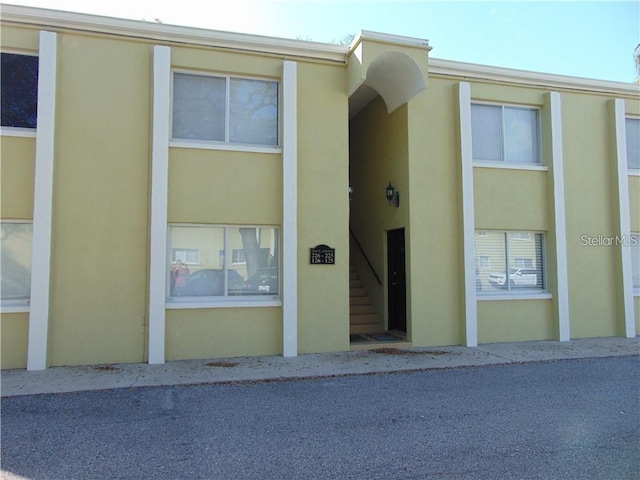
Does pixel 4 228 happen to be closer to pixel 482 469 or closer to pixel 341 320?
pixel 341 320

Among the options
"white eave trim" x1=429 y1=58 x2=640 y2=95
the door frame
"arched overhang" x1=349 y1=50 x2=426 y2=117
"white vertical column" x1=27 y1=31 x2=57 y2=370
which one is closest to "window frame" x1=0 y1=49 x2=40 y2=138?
"white vertical column" x1=27 y1=31 x2=57 y2=370

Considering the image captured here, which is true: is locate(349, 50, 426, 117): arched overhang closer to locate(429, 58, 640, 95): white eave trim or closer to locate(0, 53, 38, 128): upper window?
locate(429, 58, 640, 95): white eave trim

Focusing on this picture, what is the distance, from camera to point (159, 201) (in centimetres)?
728

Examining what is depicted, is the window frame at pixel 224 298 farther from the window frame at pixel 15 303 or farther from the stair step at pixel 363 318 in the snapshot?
the stair step at pixel 363 318

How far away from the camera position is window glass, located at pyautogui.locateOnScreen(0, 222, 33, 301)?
692 centimetres

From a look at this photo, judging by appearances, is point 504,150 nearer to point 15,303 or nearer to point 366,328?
point 366,328

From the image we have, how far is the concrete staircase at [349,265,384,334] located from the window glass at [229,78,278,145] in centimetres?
416

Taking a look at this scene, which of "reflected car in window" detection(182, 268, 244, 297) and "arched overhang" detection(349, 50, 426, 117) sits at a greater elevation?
"arched overhang" detection(349, 50, 426, 117)

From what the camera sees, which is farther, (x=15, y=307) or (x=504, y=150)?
(x=504, y=150)

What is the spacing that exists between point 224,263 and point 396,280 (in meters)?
3.81

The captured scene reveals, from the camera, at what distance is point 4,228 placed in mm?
6953

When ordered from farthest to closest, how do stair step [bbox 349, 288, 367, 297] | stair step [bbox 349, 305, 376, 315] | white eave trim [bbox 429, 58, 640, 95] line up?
stair step [bbox 349, 288, 367, 297] → stair step [bbox 349, 305, 376, 315] → white eave trim [bbox 429, 58, 640, 95]

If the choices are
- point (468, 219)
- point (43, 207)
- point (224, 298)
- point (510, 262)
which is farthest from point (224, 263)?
point (510, 262)

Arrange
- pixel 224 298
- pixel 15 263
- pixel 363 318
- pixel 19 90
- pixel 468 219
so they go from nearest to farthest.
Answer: pixel 15 263, pixel 19 90, pixel 224 298, pixel 468 219, pixel 363 318
